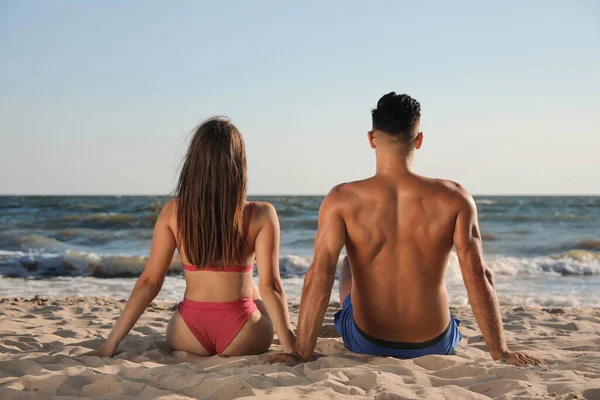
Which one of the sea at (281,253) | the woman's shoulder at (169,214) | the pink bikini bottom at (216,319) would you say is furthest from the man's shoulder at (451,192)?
the sea at (281,253)

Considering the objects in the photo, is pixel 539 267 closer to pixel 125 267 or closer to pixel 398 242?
pixel 125 267

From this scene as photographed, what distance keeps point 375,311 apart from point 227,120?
4.33ft

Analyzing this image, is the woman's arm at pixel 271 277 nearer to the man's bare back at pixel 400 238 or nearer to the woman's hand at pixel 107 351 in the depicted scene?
the man's bare back at pixel 400 238

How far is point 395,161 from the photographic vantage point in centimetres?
310

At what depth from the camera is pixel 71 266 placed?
10898 millimetres

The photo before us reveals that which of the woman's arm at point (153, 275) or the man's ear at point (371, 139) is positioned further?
the woman's arm at point (153, 275)

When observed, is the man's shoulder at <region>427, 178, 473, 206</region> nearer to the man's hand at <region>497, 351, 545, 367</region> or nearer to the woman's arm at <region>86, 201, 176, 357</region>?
the man's hand at <region>497, 351, 545, 367</region>

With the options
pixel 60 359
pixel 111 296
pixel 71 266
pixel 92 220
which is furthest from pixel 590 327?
pixel 92 220

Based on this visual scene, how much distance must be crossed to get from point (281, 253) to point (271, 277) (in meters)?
10.5

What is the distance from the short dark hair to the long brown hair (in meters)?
0.81

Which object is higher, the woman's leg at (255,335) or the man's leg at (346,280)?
the man's leg at (346,280)

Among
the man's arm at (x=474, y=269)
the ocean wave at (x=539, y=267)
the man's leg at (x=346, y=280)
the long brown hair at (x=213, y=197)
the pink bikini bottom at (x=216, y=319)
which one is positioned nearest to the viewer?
the man's arm at (x=474, y=269)

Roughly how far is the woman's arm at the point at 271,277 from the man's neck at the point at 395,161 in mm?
670

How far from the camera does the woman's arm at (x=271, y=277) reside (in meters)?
3.34
